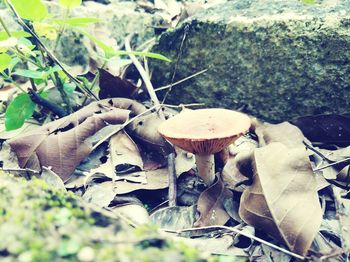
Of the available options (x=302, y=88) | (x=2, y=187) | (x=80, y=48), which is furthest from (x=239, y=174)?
(x=80, y=48)

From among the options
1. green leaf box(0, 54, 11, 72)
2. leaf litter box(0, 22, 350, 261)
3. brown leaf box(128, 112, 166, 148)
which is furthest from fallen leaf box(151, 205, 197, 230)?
green leaf box(0, 54, 11, 72)

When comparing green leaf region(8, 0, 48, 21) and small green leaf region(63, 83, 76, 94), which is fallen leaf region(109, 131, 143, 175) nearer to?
small green leaf region(63, 83, 76, 94)

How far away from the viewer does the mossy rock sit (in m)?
0.81

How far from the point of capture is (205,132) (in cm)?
162

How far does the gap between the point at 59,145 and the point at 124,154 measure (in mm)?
300

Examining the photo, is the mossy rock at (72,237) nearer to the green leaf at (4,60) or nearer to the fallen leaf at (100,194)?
the fallen leaf at (100,194)

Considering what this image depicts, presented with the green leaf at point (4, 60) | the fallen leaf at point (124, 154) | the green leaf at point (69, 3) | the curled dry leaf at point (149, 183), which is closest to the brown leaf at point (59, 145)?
the fallen leaf at point (124, 154)

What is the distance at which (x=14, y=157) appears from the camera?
1.94m

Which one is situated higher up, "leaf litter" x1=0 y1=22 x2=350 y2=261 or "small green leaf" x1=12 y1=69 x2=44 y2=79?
"small green leaf" x1=12 y1=69 x2=44 y2=79

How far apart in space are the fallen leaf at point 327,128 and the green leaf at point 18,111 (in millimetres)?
1388

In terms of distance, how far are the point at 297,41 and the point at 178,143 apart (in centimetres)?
96

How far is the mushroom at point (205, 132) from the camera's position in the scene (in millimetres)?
1575

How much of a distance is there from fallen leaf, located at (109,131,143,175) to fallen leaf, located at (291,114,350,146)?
88cm

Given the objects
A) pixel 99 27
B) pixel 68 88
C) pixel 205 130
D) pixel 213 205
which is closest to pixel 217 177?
pixel 213 205
